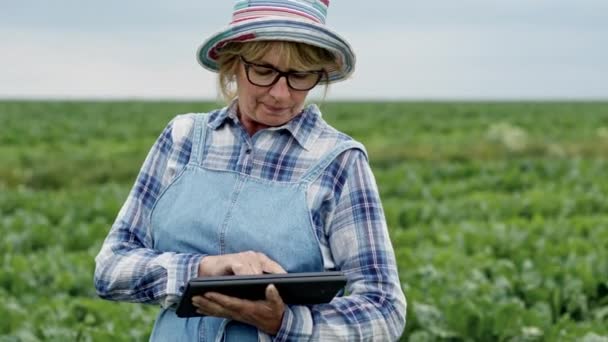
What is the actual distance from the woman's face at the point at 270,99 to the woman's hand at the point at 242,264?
1.09ft

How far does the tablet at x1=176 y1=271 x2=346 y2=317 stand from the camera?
6.33ft

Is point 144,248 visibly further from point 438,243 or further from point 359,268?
point 438,243

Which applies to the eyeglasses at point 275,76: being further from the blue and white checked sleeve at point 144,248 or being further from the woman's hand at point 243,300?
the woman's hand at point 243,300

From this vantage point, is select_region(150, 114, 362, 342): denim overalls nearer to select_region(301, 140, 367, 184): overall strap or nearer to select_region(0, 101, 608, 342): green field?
select_region(301, 140, 367, 184): overall strap

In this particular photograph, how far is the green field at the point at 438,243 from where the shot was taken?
218 inches

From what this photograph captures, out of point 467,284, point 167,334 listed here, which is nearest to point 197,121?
point 167,334

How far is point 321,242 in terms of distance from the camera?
216 cm

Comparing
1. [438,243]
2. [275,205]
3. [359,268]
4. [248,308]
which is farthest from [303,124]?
[438,243]

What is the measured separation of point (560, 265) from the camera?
24.0ft

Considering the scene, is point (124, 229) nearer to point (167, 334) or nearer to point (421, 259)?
point (167, 334)

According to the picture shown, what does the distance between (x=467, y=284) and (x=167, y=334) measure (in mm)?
4319

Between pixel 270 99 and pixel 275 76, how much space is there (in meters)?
0.05

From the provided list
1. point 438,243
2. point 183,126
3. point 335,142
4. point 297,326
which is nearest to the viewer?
point 297,326

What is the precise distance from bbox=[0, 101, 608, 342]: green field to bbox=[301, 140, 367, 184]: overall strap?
297 cm
